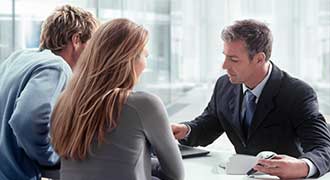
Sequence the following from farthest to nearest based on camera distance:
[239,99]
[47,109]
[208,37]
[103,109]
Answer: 1. [208,37]
2. [239,99]
3. [47,109]
4. [103,109]

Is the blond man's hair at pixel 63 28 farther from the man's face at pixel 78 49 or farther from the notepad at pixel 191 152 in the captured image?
the notepad at pixel 191 152

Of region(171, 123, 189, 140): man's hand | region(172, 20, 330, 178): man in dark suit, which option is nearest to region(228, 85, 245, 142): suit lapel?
region(172, 20, 330, 178): man in dark suit

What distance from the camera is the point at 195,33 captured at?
12.3 ft

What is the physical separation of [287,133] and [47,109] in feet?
3.19

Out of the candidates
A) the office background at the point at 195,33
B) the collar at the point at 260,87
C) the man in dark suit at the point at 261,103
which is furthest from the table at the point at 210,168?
the office background at the point at 195,33

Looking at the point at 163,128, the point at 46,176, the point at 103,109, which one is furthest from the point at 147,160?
the point at 46,176

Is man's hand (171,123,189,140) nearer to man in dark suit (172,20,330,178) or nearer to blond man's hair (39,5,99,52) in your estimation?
man in dark suit (172,20,330,178)

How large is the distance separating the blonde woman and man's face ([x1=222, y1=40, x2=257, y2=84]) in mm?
680

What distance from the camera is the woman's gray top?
1357 mm

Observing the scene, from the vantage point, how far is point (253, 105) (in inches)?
79.1

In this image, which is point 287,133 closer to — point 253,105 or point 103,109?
point 253,105

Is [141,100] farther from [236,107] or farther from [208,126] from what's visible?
[208,126]

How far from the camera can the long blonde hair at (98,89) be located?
1.35m

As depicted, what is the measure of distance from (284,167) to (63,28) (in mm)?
954
